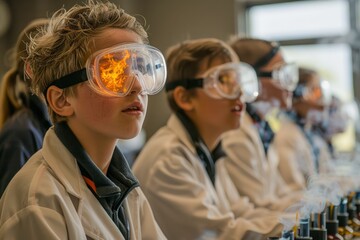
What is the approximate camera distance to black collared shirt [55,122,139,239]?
163 cm

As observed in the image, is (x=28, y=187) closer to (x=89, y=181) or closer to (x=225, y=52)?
(x=89, y=181)

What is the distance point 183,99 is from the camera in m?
2.62

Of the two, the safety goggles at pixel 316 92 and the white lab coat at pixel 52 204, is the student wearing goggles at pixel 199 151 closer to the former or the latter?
the white lab coat at pixel 52 204

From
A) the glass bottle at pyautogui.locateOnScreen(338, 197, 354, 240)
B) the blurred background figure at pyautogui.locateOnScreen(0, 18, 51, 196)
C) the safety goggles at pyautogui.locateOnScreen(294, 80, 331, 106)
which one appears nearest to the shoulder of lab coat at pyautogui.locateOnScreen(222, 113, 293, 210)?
the glass bottle at pyautogui.locateOnScreen(338, 197, 354, 240)

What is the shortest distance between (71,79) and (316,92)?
8.85 feet

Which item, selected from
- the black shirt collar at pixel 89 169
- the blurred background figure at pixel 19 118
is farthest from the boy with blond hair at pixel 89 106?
the blurred background figure at pixel 19 118

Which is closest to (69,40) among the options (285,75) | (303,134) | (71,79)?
(71,79)

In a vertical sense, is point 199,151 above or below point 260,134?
above

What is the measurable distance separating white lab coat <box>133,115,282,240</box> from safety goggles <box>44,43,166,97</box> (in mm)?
697

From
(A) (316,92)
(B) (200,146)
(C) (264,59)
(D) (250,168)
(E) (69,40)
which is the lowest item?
(D) (250,168)

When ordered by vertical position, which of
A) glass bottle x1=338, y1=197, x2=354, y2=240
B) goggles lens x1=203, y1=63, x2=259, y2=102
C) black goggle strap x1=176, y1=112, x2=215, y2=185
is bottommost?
glass bottle x1=338, y1=197, x2=354, y2=240

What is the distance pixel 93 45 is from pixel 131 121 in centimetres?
24

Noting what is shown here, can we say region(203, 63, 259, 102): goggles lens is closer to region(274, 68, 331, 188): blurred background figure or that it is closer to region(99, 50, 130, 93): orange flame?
region(99, 50, 130, 93): orange flame

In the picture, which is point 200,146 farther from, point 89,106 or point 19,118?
point 89,106
